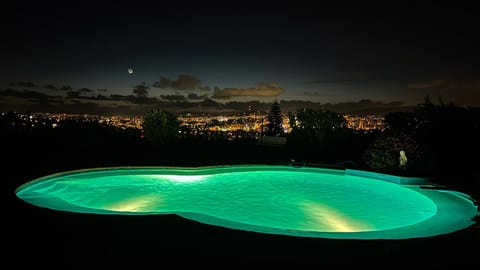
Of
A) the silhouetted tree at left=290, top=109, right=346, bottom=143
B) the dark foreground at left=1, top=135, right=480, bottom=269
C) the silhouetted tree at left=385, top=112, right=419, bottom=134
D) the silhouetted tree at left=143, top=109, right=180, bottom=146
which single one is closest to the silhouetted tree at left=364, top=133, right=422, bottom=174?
the silhouetted tree at left=385, top=112, right=419, bottom=134

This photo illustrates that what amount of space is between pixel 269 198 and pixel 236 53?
11.9 meters

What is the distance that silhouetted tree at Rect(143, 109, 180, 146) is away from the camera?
13625mm

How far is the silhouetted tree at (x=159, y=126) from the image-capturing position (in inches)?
536

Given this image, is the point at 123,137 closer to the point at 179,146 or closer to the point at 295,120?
the point at 179,146

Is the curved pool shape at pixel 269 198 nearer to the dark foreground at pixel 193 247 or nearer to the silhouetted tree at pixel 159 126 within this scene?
the dark foreground at pixel 193 247

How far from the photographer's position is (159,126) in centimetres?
1367

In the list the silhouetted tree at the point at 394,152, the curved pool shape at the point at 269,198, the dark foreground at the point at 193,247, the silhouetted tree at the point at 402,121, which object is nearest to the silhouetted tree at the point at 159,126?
the curved pool shape at the point at 269,198

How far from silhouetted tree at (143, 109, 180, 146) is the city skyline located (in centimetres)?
98

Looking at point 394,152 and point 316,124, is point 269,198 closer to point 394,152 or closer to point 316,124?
point 394,152

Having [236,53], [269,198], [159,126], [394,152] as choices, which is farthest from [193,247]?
[236,53]

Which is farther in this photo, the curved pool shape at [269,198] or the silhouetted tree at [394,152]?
the silhouetted tree at [394,152]

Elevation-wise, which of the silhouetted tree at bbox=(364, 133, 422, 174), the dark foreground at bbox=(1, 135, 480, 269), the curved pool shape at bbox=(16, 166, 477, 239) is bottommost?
the curved pool shape at bbox=(16, 166, 477, 239)

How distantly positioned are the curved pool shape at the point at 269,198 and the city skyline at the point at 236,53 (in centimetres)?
575

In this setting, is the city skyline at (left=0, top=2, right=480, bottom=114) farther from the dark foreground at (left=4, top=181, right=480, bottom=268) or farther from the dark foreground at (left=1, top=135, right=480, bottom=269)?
the dark foreground at (left=4, top=181, right=480, bottom=268)
